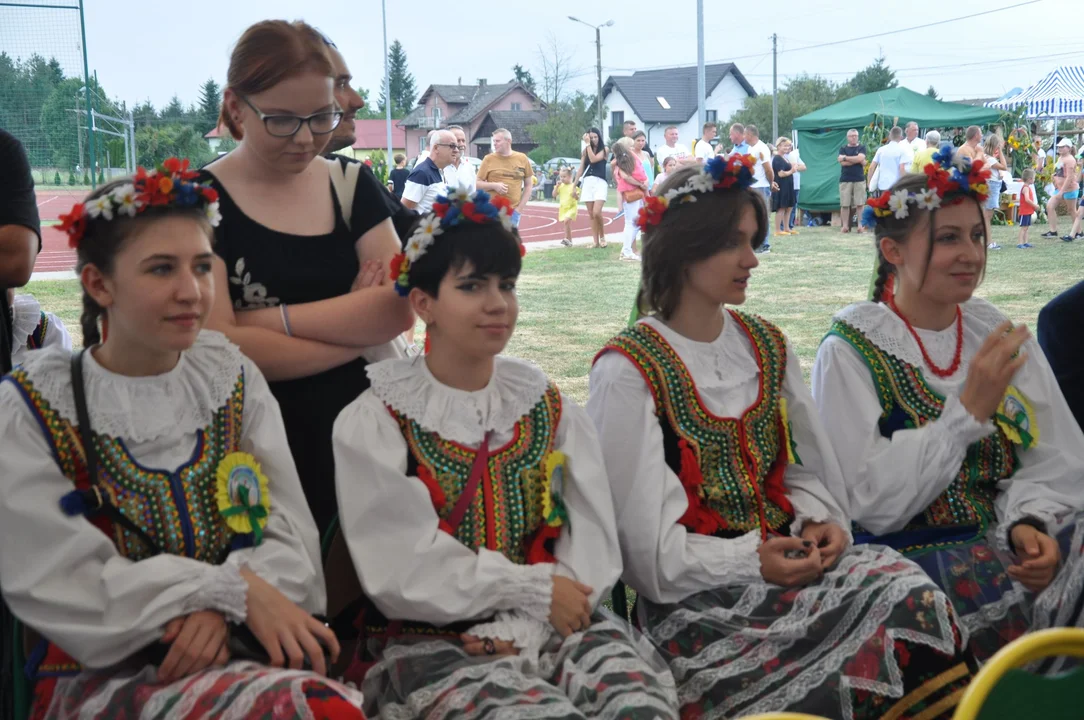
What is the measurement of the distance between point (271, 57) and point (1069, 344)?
7.88 ft

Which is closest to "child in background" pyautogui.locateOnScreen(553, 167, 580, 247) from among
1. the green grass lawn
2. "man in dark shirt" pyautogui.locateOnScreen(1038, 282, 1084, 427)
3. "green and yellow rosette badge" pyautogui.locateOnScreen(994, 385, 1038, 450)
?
the green grass lawn

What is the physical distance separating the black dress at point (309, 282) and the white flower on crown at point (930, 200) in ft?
4.57

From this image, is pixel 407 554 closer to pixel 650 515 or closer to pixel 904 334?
pixel 650 515

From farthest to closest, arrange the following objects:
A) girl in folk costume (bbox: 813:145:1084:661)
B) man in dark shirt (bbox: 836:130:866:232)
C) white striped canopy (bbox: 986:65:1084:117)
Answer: white striped canopy (bbox: 986:65:1084:117), man in dark shirt (bbox: 836:130:866:232), girl in folk costume (bbox: 813:145:1084:661)

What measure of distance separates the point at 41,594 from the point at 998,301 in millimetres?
9396

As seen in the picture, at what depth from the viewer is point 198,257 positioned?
208 centimetres

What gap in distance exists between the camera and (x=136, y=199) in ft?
6.63

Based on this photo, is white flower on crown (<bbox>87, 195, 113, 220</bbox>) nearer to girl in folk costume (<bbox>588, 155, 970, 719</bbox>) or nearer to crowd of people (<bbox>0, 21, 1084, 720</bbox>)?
crowd of people (<bbox>0, 21, 1084, 720</bbox>)

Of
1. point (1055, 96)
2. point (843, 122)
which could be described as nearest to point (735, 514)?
point (843, 122)

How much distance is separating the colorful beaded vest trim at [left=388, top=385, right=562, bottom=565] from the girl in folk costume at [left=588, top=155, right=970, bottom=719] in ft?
0.81

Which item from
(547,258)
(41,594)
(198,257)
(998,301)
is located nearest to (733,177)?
(198,257)

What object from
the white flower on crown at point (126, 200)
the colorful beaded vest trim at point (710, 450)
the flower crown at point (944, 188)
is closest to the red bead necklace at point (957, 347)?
the flower crown at point (944, 188)

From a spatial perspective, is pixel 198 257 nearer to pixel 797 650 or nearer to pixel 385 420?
pixel 385 420

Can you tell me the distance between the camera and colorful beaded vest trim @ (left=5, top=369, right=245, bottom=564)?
78.5 inches
